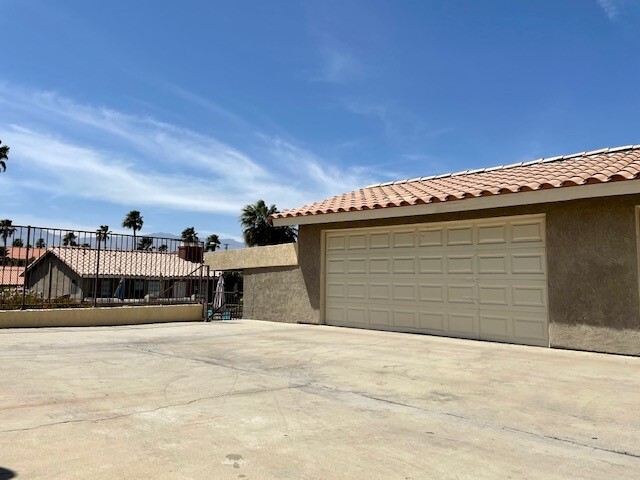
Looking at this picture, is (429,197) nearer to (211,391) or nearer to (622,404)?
(622,404)

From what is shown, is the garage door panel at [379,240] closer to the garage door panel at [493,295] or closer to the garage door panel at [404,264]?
the garage door panel at [404,264]

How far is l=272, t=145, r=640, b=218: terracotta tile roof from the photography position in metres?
8.27

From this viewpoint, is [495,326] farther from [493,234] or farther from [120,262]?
[120,262]

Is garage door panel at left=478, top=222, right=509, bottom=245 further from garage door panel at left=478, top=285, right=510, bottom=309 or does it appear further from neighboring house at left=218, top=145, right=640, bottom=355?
garage door panel at left=478, top=285, right=510, bottom=309

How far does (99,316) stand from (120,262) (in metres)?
1.50

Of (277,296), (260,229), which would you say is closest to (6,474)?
(277,296)

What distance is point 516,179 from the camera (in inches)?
393

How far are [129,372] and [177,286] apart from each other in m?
8.87

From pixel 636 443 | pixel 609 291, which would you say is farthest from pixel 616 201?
pixel 636 443

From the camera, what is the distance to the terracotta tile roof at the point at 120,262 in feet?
40.2

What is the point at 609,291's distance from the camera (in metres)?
7.99

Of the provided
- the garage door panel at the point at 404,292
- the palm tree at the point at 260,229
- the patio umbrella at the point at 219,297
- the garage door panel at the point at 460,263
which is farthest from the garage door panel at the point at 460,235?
the palm tree at the point at 260,229

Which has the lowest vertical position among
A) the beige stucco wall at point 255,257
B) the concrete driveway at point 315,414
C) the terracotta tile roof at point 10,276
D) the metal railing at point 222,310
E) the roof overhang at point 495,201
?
the concrete driveway at point 315,414

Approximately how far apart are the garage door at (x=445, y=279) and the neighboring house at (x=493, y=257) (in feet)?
0.07
